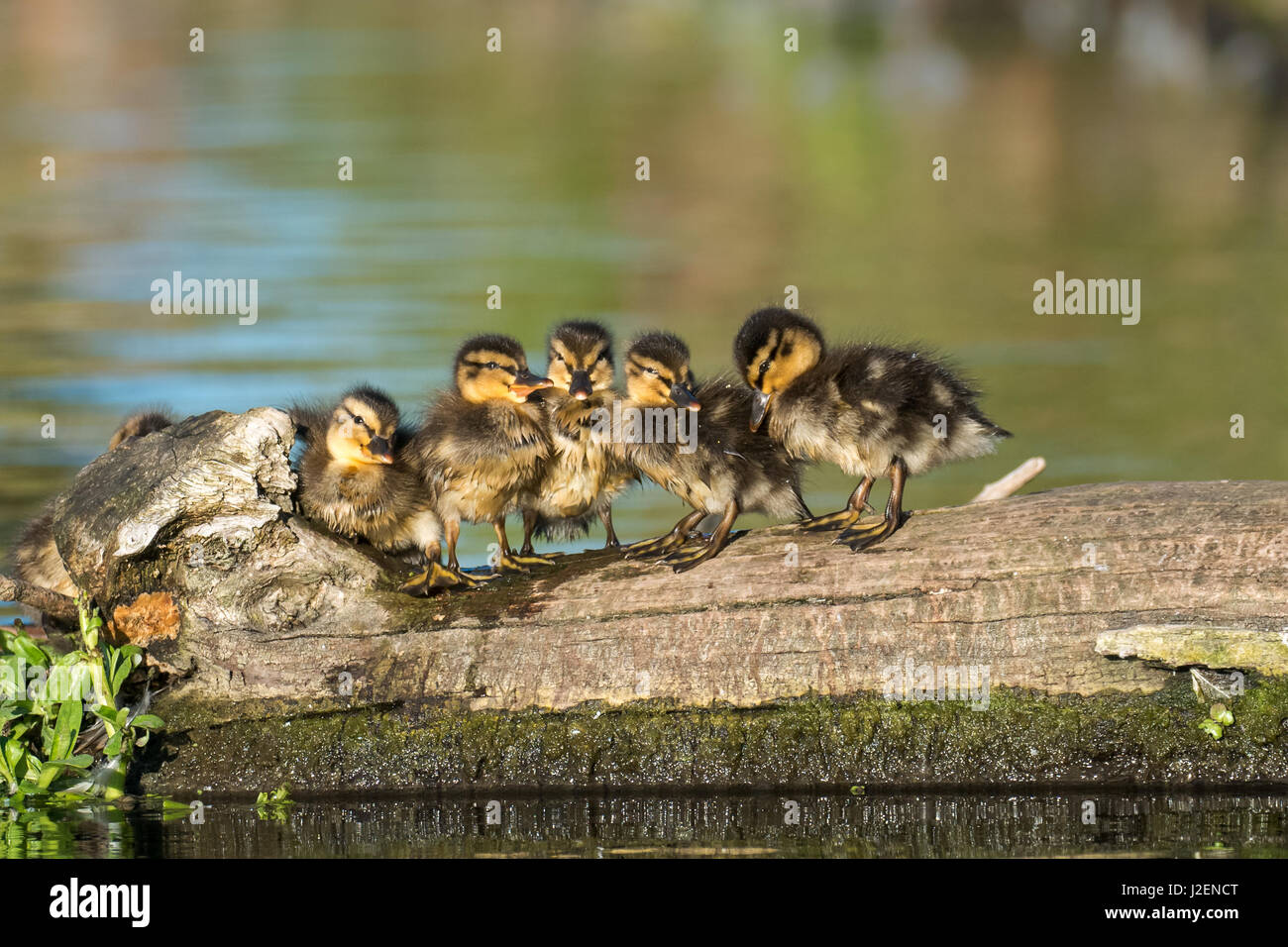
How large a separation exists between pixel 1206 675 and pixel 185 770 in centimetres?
351

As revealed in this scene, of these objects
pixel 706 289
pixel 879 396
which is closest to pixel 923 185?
pixel 706 289

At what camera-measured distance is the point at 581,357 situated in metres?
6.44

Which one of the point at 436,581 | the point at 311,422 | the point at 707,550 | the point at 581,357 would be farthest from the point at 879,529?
the point at 311,422

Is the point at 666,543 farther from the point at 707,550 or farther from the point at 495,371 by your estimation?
the point at 495,371

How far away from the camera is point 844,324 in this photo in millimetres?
14039

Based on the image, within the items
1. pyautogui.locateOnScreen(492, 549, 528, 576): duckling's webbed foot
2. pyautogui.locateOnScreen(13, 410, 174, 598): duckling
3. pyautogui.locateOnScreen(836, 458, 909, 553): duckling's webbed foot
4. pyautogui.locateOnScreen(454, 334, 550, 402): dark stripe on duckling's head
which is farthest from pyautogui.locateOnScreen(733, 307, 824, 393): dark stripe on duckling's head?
pyautogui.locateOnScreen(13, 410, 174, 598): duckling

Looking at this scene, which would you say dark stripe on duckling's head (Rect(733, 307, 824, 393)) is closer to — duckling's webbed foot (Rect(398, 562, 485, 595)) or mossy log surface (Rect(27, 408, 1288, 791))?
mossy log surface (Rect(27, 408, 1288, 791))

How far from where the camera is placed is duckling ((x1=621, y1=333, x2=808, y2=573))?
20.2 feet

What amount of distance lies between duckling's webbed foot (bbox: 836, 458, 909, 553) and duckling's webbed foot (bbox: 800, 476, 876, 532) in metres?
0.10

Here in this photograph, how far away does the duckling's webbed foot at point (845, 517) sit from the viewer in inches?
240

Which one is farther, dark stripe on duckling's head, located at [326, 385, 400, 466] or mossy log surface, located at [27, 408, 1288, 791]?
dark stripe on duckling's head, located at [326, 385, 400, 466]

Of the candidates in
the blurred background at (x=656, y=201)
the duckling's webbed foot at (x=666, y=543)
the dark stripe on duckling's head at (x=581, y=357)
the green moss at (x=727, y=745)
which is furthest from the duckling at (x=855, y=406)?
the blurred background at (x=656, y=201)

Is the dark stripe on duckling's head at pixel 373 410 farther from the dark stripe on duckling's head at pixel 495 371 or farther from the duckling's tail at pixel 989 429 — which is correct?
the duckling's tail at pixel 989 429

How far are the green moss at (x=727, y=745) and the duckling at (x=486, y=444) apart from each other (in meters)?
0.65
